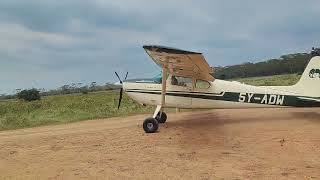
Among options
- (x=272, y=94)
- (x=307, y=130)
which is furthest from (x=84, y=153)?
(x=272, y=94)

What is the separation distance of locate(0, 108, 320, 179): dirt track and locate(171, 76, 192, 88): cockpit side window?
5.11 ft

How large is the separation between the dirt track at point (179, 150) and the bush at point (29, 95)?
117 feet

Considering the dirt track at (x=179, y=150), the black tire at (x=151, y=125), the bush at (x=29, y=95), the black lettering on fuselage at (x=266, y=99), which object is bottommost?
the bush at (x=29, y=95)

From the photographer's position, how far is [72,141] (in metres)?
15.2

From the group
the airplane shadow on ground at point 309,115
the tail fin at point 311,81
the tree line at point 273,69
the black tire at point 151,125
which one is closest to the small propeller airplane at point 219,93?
the tail fin at point 311,81

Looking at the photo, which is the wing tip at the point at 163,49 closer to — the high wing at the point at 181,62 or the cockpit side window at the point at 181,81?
the high wing at the point at 181,62

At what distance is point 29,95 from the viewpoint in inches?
2105

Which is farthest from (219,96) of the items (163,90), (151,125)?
(151,125)

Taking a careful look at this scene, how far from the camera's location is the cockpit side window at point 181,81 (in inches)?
690

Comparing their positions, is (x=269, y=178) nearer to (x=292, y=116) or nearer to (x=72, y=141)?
(x=72, y=141)

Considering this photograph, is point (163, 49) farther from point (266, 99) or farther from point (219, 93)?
point (266, 99)

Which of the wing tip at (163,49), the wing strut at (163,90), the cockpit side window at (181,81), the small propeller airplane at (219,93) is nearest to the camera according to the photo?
the wing tip at (163,49)

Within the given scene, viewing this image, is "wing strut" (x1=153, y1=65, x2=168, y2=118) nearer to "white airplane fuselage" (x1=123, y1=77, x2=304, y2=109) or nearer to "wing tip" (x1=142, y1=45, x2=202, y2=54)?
"white airplane fuselage" (x1=123, y1=77, x2=304, y2=109)

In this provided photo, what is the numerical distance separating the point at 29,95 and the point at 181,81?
129 ft
